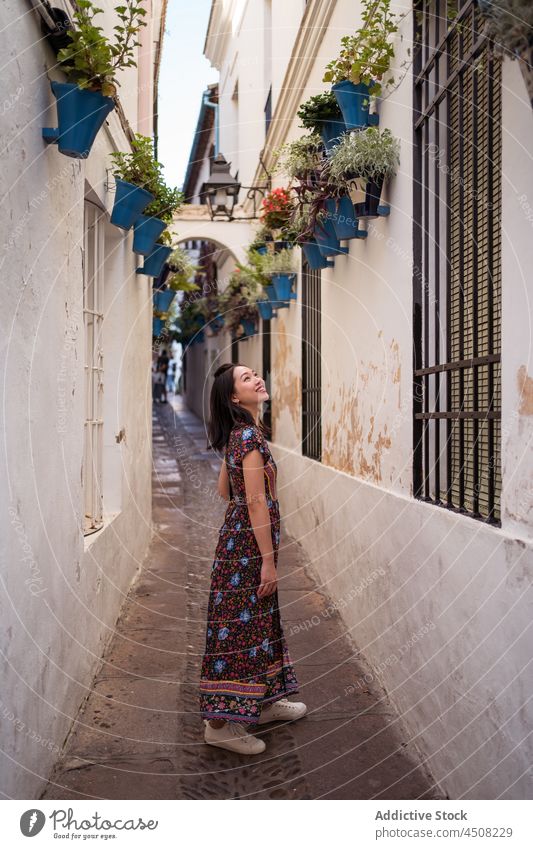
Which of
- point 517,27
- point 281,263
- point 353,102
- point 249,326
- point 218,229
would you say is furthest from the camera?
point 218,229

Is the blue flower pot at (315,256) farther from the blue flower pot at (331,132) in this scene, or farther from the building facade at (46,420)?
the building facade at (46,420)

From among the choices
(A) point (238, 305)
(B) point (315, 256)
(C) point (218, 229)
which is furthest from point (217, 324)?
(B) point (315, 256)

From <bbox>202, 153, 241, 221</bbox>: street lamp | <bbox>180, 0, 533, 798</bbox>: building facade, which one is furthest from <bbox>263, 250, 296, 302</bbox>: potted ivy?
<bbox>202, 153, 241, 221</bbox>: street lamp

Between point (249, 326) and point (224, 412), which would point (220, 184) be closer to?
point (249, 326)

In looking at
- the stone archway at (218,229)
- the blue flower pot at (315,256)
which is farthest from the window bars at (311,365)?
the stone archway at (218,229)

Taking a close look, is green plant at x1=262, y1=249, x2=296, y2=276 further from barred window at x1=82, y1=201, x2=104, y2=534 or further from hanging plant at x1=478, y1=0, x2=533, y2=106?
hanging plant at x1=478, y1=0, x2=533, y2=106

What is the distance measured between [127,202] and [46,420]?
1.87 metres

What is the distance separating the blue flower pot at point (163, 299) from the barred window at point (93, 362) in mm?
2850

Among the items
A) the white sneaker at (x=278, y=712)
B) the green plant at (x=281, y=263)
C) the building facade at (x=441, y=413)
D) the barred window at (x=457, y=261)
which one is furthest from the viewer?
the green plant at (x=281, y=263)

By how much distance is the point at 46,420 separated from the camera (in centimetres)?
302

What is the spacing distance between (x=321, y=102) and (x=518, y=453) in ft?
9.90

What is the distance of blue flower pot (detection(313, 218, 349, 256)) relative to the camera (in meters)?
5.18

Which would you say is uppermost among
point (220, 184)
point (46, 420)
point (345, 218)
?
point (220, 184)

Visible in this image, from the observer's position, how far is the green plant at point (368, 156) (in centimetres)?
414
